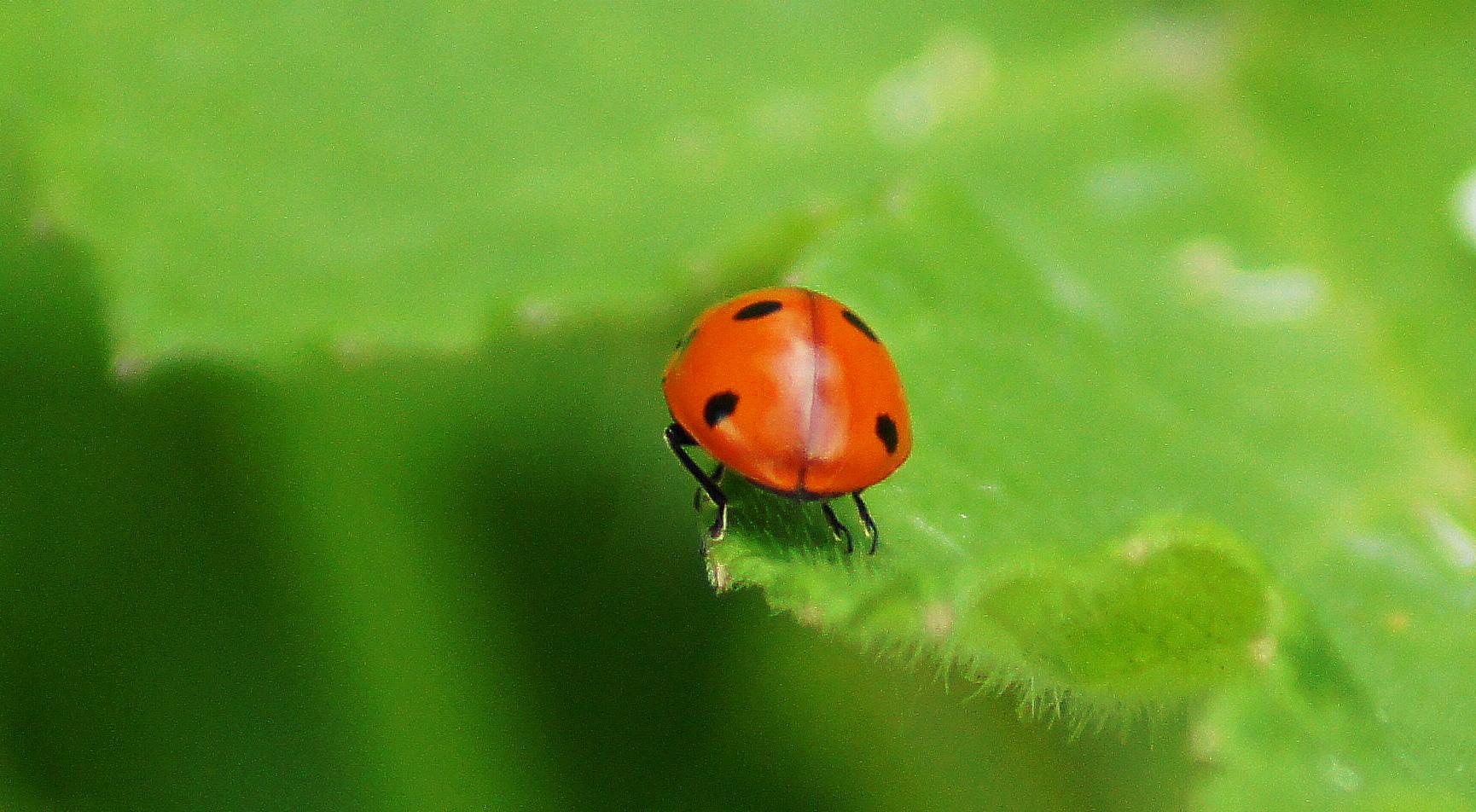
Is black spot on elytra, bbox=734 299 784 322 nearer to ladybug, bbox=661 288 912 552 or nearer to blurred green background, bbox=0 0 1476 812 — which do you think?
ladybug, bbox=661 288 912 552

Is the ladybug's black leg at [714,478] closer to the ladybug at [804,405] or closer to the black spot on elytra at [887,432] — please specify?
the ladybug at [804,405]

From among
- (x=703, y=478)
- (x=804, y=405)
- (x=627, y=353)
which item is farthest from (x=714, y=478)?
(x=627, y=353)

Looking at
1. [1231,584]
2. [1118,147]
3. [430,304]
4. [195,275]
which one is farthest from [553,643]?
[1118,147]

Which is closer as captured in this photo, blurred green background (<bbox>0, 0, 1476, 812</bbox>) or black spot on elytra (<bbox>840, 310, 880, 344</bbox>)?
black spot on elytra (<bbox>840, 310, 880, 344</bbox>)

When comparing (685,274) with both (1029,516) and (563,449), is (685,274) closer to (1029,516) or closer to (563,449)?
(563,449)

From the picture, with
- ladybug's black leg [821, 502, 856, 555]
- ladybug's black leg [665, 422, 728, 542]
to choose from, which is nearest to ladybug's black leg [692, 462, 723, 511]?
ladybug's black leg [665, 422, 728, 542]

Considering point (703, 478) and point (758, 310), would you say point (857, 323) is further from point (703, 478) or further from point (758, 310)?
point (703, 478)
